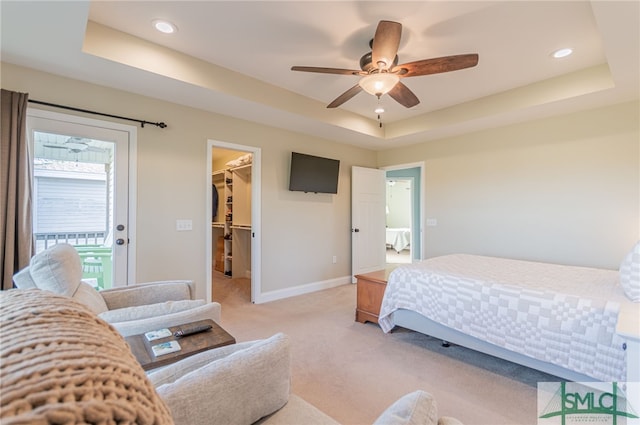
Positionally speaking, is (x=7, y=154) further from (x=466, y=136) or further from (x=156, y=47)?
(x=466, y=136)

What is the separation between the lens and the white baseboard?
4230 mm

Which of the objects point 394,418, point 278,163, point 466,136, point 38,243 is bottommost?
point 394,418

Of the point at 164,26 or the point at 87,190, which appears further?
the point at 87,190

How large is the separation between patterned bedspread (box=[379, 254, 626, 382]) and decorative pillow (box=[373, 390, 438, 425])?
167 cm

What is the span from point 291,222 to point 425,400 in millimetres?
3803

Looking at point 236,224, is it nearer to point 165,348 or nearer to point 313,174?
point 313,174

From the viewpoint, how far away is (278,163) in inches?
175

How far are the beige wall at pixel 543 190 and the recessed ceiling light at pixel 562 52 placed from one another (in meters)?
1.21

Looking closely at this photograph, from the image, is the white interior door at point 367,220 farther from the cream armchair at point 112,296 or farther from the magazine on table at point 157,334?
the magazine on table at point 157,334

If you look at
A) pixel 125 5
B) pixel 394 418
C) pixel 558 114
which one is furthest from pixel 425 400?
pixel 558 114

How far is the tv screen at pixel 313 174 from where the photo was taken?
14.9 ft

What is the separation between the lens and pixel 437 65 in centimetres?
237

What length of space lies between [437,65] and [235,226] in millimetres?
4463

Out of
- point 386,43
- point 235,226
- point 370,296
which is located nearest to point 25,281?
point 386,43
